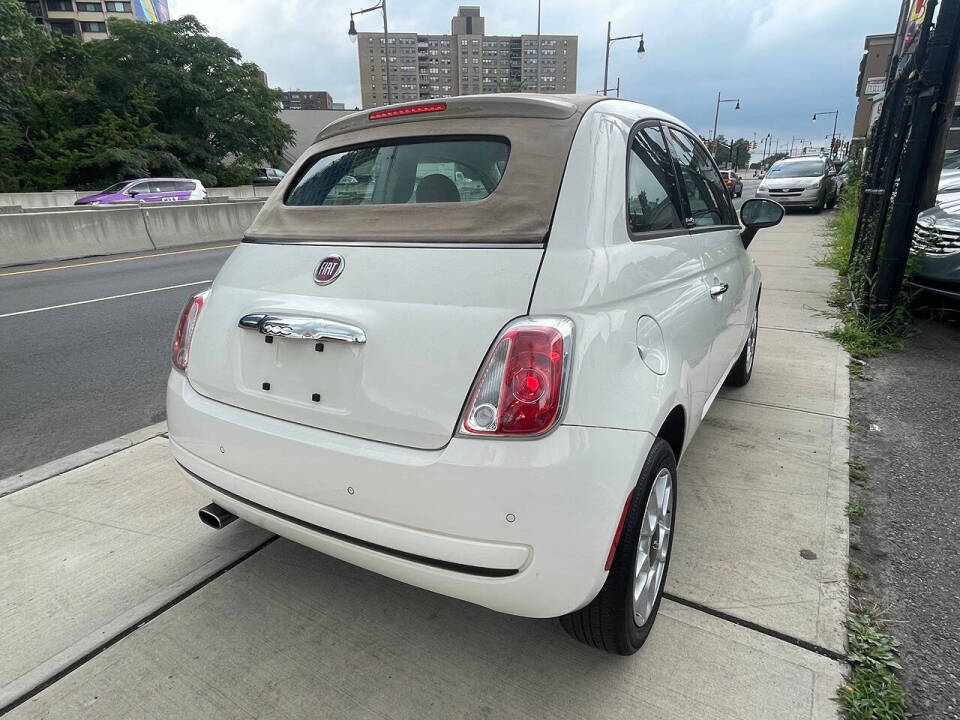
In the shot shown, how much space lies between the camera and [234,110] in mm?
38000

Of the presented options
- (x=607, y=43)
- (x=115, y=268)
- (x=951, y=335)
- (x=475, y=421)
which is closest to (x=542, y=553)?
(x=475, y=421)

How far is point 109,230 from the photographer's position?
13195 millimetres

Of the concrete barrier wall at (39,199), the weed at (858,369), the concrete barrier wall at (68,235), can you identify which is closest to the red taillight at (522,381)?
the weed at (858,369)

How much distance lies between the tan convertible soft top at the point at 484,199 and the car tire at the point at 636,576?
2.68ft

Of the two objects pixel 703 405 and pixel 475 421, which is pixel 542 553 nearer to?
pixel 475 421

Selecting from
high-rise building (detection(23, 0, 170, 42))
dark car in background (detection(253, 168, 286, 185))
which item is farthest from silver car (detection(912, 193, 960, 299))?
high-rise building (detection(23, 0, 170, 42))

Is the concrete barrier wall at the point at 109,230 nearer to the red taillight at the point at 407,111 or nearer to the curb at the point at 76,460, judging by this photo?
the curb at the point at 76,460

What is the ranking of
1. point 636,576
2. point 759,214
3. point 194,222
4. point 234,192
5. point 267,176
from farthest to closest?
point 267,176
point 234,192
point 194,222
point 759,214
point 636,576

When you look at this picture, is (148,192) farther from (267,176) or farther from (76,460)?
(267,176)

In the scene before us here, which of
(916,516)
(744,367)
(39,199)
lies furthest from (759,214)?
(39,199)

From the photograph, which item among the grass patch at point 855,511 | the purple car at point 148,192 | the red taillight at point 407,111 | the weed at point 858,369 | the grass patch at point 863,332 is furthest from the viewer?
the purple car at point 148,192

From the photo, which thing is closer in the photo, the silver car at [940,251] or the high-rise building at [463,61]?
the silver car at [940,251]

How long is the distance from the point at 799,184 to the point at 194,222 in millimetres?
17048

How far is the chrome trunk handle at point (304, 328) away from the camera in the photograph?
1771mm
